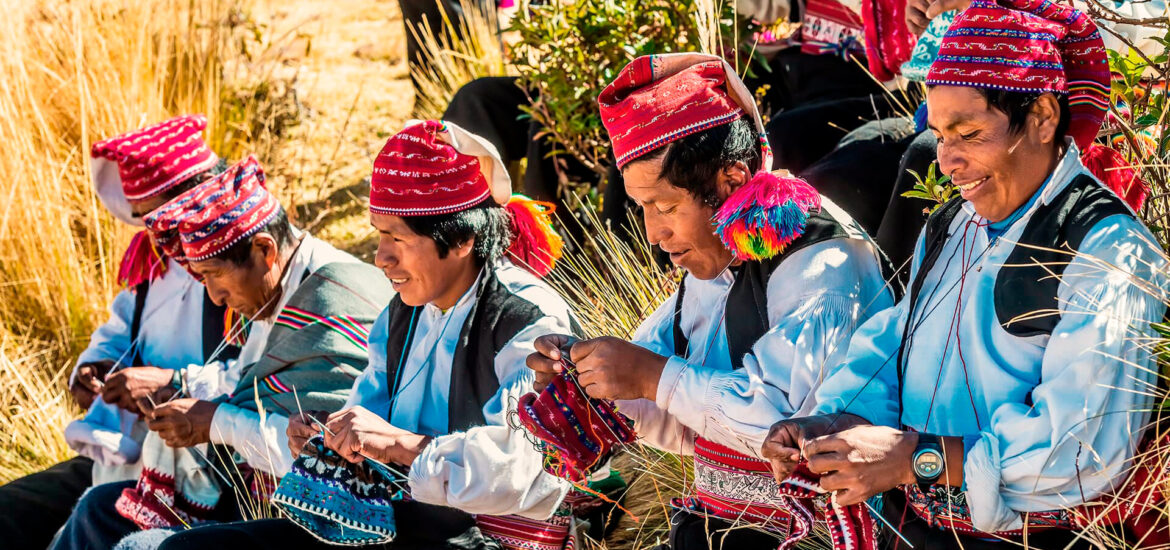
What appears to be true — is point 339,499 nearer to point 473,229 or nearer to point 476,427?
point 476,427

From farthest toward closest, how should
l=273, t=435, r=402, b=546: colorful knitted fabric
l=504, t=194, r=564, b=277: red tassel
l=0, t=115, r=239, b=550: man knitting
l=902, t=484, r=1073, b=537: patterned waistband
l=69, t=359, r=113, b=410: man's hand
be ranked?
l=69, t=359, r=113, b=410: man's hand, l=0, t=115, r=239, b=550: man knitting, l=504, t=194, r=564, b=277: red tassel, l=273, t=435, r=402, b=546: colorful knitted fabric, l=902, t=484, r=1073, b=537: patterned waistband

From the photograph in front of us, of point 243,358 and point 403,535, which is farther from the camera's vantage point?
point 243,358

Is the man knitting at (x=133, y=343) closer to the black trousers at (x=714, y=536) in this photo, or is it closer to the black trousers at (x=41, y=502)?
the black trousers at (x=41, y=502)

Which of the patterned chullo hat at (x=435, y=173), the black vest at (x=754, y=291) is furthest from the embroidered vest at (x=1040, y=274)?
the patterned chullo hat at (x=435, y=173)

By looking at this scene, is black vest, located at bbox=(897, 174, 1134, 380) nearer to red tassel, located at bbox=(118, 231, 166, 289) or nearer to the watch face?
the watch face

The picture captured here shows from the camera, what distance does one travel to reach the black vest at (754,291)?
2809 mm

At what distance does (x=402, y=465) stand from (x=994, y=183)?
5.56ft

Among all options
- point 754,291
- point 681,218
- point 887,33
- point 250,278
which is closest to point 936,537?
point 754,291

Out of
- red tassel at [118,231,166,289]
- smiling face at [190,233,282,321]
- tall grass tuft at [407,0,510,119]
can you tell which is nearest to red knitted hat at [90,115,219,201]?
red tassel at [118,231,166,289]

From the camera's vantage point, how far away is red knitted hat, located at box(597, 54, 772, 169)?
293cm

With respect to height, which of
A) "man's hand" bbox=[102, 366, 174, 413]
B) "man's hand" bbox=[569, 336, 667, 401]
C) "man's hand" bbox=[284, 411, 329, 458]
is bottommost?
"man's hand" bbox=[102, 366, 174, 413]

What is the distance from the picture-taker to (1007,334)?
2.42 meters

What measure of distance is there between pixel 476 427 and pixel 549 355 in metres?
0.36

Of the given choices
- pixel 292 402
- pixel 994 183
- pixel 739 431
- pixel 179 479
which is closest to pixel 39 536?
pixel 179 479
